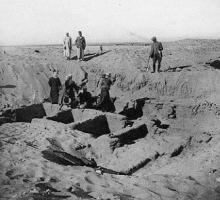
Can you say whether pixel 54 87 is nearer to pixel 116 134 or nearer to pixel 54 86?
pixel 54 86

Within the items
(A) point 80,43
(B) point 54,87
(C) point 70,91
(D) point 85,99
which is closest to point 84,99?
(D) point 85,99

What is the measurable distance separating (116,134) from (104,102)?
235 centimetres

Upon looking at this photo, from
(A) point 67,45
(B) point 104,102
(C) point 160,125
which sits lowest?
(C) point 160,125

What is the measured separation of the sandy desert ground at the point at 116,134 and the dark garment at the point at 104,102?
2.08ft

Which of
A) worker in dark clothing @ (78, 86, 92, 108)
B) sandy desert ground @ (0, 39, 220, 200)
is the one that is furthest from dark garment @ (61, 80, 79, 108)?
sandy desert ground @ (0, 39, 220, 200)

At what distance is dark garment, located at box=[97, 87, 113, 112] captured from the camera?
34.9ft

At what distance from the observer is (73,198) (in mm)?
4898

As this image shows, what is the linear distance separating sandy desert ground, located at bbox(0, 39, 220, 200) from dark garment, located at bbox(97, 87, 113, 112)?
634 mm

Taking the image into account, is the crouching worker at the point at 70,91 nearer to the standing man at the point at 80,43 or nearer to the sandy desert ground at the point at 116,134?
the sandy desert ground at the point at 116,134

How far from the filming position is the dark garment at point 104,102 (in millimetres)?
Answer: 10633

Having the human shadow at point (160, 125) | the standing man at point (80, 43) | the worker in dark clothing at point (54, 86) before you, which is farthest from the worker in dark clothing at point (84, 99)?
the standing man at point (80, 43)

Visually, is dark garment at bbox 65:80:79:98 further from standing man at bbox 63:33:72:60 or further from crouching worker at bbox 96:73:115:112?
standing man at bbox 63:33:72:60

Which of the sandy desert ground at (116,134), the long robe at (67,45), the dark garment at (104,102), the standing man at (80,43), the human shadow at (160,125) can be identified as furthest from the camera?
the long robe at (67,45)

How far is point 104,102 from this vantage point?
35.2 ft
